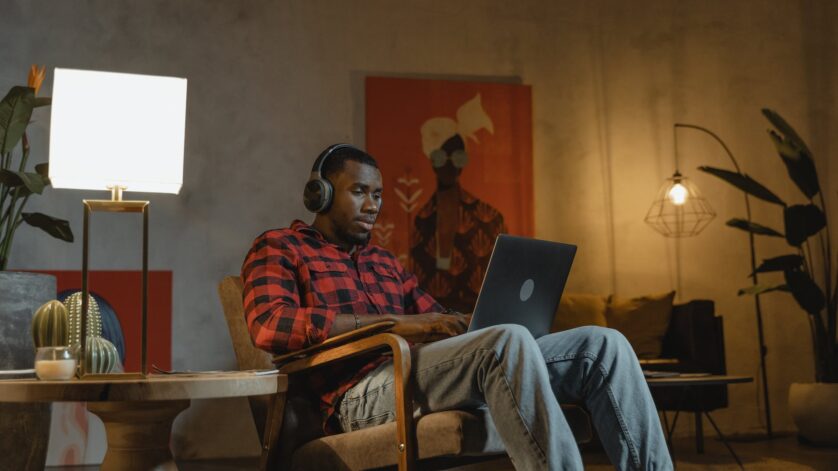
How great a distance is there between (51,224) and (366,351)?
6.69 feet

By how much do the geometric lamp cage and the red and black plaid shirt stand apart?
270cm

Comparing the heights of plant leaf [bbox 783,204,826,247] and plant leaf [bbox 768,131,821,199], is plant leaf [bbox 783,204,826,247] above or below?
below

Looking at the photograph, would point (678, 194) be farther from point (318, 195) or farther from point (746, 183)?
point (318, 195)

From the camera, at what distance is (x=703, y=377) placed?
3.38 m

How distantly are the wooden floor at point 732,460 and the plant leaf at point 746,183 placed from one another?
4.14 feet

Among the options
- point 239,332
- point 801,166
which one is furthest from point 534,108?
point 239,332

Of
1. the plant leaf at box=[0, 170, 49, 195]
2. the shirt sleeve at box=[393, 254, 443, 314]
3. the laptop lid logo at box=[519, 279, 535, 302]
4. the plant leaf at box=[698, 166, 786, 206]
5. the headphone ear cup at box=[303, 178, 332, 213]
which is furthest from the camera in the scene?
the plant leaf at box=[698, 166, 786, 206]

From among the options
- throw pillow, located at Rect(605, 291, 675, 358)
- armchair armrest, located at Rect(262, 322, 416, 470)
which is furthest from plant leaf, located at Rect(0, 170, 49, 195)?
throw pillow, located at Rect(605, 291, 675, 358)

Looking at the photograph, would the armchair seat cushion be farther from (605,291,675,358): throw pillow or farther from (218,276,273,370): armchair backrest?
(605,291,675,358): throw pillow

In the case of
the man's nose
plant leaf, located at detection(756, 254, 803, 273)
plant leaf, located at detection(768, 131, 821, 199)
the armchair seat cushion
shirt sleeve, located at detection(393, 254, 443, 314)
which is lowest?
the armchair seat cushion

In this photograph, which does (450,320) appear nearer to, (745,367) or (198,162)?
(198,162)

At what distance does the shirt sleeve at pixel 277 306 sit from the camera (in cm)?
227

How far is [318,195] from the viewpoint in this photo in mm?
2652

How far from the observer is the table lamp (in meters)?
1.98
